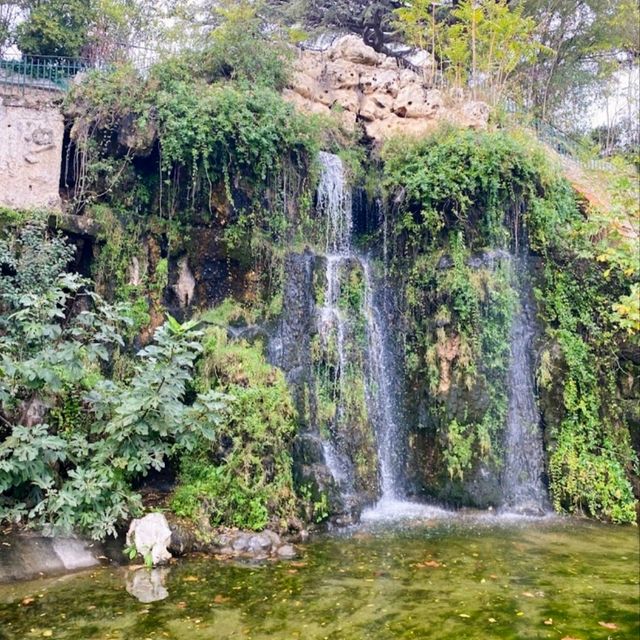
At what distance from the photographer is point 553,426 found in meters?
9.83

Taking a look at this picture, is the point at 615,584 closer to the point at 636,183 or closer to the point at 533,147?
the point at 636,183

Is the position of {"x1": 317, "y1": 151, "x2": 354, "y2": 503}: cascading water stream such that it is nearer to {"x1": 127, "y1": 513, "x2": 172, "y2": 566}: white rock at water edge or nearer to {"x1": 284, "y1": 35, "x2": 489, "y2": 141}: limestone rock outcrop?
{"x1": 284, "y1": 35, "x2": 489, "y2": 141}: limestone rock outcrop

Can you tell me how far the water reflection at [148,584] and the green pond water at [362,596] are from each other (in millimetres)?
20

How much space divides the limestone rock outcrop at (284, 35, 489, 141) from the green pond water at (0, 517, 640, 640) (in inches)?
322

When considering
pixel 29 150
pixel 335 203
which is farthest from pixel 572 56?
pixel 29 150

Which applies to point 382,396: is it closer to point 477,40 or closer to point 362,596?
point 362,596

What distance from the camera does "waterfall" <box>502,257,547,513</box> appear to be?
31.2ft

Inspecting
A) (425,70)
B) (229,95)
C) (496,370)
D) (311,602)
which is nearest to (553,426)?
(496,370)

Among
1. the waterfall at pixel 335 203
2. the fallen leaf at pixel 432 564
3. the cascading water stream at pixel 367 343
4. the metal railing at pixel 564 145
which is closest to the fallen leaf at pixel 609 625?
the fallen leaf at pixel 432 564

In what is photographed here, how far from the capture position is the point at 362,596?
556cm

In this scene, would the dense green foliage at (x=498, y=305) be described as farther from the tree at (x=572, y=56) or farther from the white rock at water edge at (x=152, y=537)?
the tree at (x=572, y=56)

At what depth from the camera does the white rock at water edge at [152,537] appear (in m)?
6.39

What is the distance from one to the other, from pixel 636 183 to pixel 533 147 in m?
2.74

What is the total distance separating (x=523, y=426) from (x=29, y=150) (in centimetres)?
956
